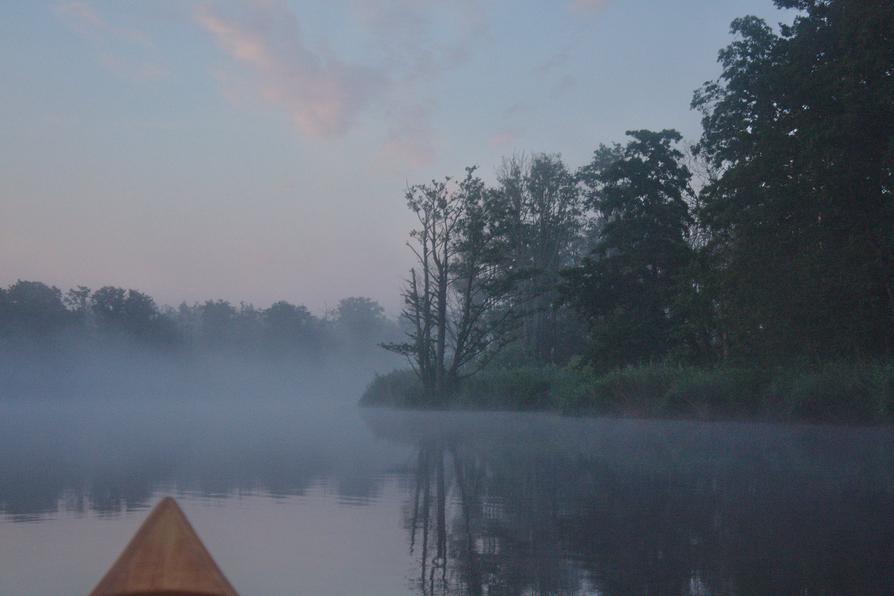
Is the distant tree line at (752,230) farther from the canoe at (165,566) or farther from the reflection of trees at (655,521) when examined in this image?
the canoe at (165,566)

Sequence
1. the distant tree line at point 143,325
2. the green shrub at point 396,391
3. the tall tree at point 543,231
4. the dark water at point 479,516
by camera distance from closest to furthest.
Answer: the dark water at point 479,516
the green shrub at point 396,391
the tall tree at point 543,231
the distant tree line at point 143,325

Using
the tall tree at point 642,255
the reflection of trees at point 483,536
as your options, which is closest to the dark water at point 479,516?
the reflection of trees at point 483,536

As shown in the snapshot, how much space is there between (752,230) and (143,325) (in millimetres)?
63975

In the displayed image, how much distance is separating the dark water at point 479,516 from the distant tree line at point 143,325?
5925 centimetres

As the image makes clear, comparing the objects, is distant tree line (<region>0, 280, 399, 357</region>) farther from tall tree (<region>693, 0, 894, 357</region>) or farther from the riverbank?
tall tree (<region>693, 0, 894, 357</region>)

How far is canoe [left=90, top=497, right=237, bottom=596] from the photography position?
8.05 ft

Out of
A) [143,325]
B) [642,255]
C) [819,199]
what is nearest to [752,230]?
[819,199]

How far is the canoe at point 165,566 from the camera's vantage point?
2.46 m

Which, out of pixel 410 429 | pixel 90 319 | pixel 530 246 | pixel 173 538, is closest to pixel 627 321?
pixel 410 429

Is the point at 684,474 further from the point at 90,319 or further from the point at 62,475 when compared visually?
the point at 90,319

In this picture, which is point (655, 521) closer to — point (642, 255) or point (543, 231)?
point (642, 255)

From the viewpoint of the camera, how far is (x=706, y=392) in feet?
Result: 81.6

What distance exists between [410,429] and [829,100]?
1324cm

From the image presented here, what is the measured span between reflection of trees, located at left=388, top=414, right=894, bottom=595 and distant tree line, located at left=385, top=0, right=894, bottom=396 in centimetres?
738
